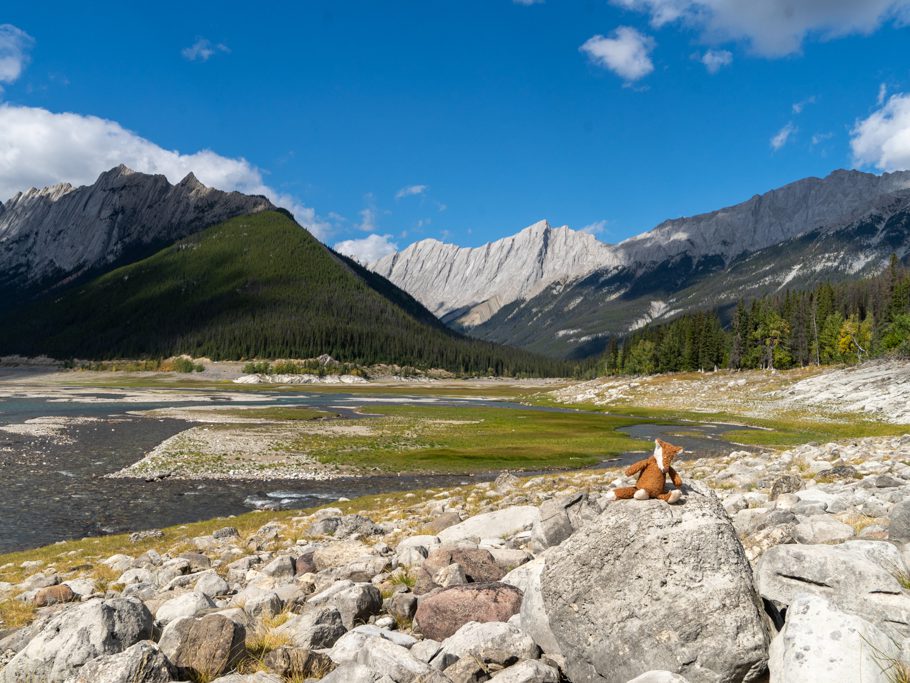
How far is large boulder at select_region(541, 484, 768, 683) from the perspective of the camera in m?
6.68

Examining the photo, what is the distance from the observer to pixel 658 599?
7.09 metres

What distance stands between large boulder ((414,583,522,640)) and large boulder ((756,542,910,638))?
3859mm

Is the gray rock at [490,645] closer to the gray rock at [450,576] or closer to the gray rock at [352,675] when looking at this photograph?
the gray rock at [352,675]

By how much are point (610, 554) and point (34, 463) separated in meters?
47.2

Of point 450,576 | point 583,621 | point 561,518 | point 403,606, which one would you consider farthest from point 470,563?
point 583,621

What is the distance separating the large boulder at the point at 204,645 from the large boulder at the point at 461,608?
113 inches

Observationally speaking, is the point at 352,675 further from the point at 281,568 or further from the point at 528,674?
the point at 281,568

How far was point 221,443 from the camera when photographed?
50094 millimetres

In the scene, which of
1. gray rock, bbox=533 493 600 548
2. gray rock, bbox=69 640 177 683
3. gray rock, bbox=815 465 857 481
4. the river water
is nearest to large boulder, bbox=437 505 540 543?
gray rock, bbox=533 493 600 548

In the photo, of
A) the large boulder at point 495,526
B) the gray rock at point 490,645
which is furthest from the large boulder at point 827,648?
the large boulder at point 495,526

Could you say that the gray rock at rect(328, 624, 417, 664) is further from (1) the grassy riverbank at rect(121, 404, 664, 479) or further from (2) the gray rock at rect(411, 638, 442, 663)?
(1) the grassy riverbank at rect(121, 404, 664, 479)

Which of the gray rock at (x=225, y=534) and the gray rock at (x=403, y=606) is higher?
the gray rock at (x=403, y=606)

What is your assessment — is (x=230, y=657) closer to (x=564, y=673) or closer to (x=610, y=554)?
(x=564, y=673)

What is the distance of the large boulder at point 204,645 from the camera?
7.51 m
